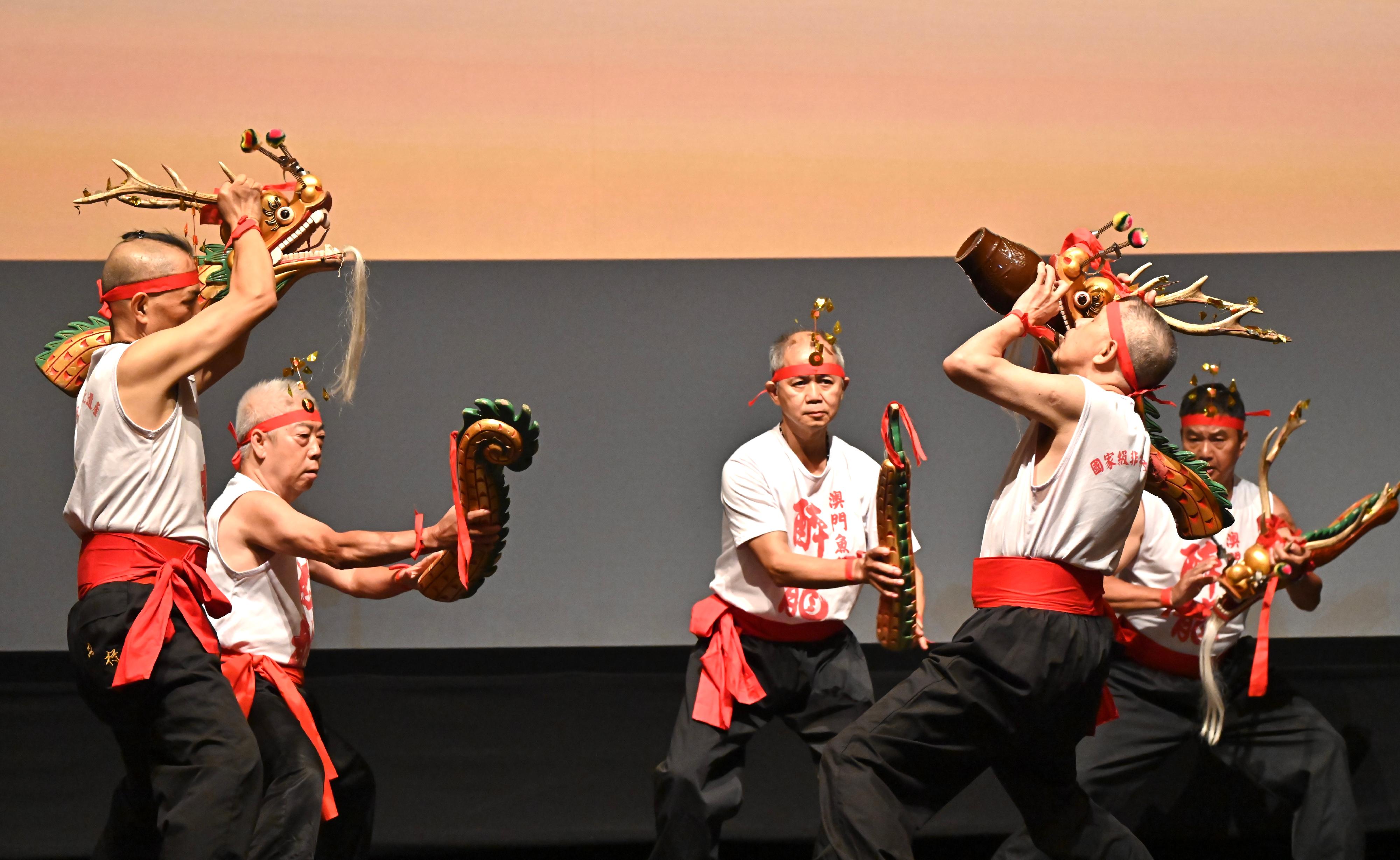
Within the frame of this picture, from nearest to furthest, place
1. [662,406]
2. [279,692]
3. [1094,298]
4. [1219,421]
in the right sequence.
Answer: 1. [1094,298]
2. [279,692]
3. [1219,421]
4. [662,406]

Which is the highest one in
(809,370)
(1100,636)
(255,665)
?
(809,370)

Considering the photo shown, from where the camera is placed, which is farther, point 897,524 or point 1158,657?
point 1158,657

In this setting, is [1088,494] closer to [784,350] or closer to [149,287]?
[784,350]

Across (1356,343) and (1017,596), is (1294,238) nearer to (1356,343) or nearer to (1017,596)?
(1356,343)

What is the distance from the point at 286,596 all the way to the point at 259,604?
70 mm

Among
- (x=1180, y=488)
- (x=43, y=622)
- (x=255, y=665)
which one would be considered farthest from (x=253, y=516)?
(x=43, y=622)

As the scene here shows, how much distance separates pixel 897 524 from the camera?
264cm

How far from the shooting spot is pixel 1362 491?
4688 mm

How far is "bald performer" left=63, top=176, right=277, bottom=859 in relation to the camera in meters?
2.27

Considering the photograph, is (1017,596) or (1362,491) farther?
(1362,491)

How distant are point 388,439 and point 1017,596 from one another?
3011 millimetres

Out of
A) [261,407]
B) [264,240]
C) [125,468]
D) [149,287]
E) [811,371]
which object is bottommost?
[125,468]

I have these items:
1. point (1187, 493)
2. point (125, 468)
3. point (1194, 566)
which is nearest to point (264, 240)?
point (125, 468)

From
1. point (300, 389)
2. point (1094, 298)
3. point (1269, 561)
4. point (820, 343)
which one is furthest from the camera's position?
point (820, 343)
